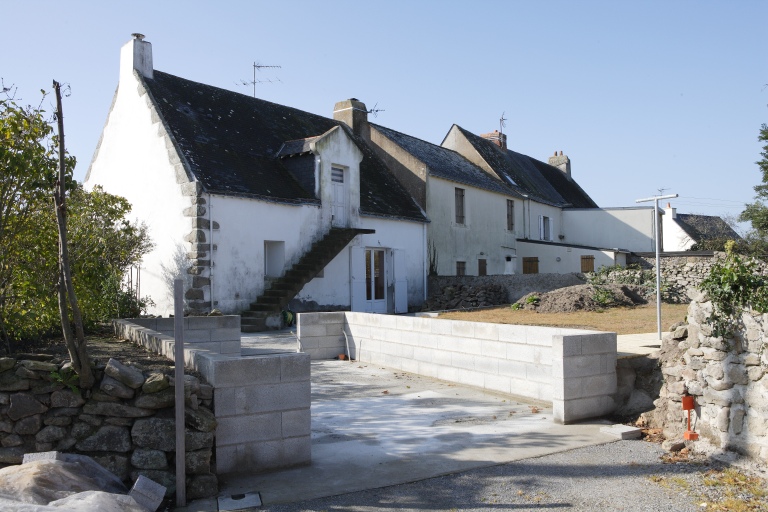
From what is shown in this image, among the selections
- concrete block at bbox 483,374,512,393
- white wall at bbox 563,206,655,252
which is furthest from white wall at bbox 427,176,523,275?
concrete block at bbox 483,374,512,393

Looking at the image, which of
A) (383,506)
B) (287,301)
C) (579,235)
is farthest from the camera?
(579,235)

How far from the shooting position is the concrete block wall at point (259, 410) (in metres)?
5.54

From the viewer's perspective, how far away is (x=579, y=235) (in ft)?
114

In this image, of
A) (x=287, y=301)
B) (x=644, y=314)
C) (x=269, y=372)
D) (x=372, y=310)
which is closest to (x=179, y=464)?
(x=269, y=372)

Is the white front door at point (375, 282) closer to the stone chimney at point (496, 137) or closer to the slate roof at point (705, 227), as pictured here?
the stone chimney at point (496, 137)

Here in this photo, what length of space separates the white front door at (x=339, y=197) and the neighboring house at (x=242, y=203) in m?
0.04

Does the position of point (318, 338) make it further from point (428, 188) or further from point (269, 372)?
point (428, 188)

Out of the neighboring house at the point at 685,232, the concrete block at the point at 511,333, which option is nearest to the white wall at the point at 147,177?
the concrete block at the point at 511,333

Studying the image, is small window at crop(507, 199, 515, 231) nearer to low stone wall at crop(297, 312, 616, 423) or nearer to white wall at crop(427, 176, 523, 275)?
white wall at crop(427, 176, 523, 275)

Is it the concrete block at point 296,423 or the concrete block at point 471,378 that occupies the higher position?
the concrete block at point 296,423

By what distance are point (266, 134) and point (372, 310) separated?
6.53m

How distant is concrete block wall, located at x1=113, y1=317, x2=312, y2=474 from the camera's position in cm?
554

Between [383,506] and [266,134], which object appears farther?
[266,134]

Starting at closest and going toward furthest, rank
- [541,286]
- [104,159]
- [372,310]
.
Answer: [104,159], [372,310], [541,286]
